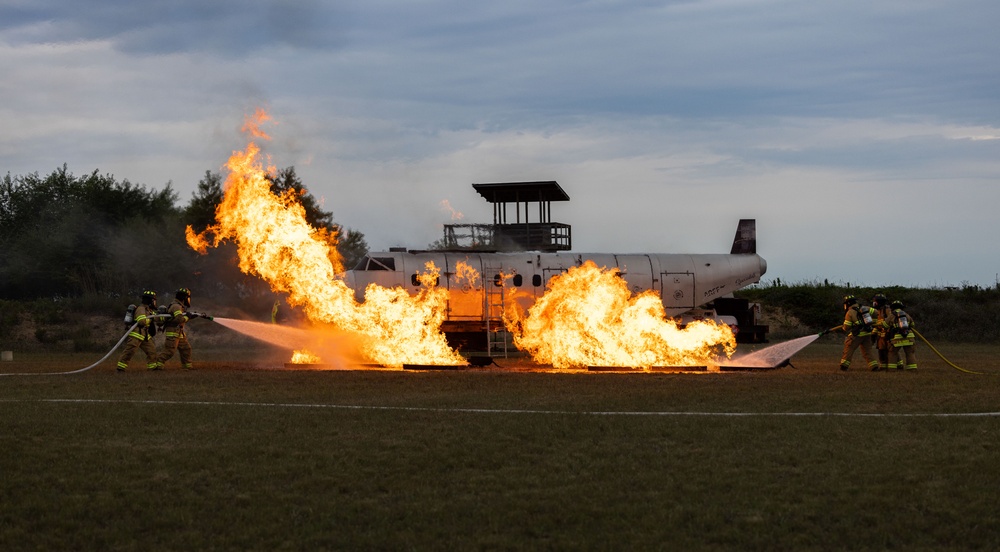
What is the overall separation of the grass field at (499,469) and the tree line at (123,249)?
38.1 meters

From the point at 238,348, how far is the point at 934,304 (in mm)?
38915

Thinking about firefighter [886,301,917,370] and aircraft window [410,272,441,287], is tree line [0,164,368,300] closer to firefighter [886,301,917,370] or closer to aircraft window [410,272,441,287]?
aircraft window [410,272,441,287]

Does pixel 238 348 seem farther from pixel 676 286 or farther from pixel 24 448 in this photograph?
pixel 24 448

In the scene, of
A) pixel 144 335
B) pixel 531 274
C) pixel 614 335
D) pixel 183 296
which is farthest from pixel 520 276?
pixel 144 335

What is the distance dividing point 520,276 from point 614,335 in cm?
673

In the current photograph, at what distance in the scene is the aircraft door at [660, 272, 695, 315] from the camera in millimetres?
34625

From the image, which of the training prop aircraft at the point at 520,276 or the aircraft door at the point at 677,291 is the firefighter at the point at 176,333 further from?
the aircraft door at the point at 677,291

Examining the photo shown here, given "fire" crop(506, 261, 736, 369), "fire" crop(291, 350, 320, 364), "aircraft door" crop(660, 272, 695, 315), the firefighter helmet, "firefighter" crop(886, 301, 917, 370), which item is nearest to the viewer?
"firefighter" crop(886, 301, 917, 370)

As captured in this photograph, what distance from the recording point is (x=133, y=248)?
60.1 m

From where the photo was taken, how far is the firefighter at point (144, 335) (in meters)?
25.7

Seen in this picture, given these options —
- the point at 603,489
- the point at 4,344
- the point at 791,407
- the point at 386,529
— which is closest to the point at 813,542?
the point at 603,489

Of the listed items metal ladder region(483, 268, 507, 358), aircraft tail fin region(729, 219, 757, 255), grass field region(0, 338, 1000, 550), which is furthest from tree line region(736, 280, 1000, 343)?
grass field region(0, 338, 1000, 550)

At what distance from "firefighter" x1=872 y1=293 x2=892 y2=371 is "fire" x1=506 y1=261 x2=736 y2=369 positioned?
4.05m

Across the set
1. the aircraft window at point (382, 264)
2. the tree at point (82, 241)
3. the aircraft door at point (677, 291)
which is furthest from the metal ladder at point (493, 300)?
the tree at point (82, 241)
